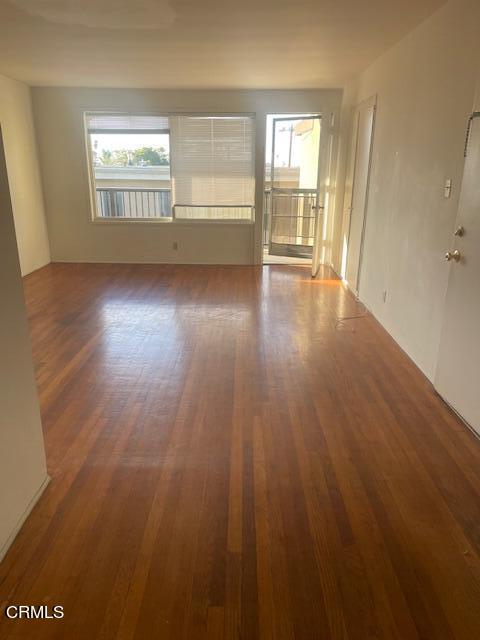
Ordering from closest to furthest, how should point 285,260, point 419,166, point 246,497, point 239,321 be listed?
1. point 246,497
2. point 419,166
3. point 239,321
4. point 285,260

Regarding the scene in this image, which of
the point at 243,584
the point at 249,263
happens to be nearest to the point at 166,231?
the point at 249,263

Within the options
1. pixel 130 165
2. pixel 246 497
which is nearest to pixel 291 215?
pixel 130 165

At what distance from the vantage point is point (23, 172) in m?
6.04

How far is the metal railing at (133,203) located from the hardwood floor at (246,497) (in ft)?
11.6

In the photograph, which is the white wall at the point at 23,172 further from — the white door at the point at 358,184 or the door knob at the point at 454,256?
the door knob at the point at 454,256

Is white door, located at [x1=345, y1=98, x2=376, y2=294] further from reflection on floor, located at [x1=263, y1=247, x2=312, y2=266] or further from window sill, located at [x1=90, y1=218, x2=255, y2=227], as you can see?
window sill, located at [x1=90, y1=218, x2=255, y2=227]

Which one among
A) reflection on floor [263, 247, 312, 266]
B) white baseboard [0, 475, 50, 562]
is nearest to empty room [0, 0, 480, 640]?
white baseboard [0, 475, 50, 562]

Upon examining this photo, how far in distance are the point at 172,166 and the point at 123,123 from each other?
3.03ft

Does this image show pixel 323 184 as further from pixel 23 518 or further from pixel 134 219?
pixel 23 518

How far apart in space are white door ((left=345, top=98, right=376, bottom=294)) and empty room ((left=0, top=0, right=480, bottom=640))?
54mm

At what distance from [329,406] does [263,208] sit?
4506 mm

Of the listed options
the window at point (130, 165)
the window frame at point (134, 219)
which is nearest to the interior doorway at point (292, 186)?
the window frame at point (134, 219)

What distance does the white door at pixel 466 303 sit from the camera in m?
2.46

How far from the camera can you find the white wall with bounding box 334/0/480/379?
109 inches
